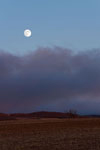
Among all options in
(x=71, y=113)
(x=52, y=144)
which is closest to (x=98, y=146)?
(x=52, y=144)

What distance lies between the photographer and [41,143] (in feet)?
85.3

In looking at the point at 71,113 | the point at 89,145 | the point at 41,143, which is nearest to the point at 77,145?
the point at 89,145

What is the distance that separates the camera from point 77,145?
24.4m

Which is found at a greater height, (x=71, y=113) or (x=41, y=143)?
(x=71, y=113)

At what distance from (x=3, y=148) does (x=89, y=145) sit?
20.2 ft

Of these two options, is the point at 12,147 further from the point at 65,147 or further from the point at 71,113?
the point at 71,113

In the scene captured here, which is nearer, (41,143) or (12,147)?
(12,147)

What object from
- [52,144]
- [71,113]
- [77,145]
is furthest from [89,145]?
[71,113]

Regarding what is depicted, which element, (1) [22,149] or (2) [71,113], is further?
(2) [71,113]

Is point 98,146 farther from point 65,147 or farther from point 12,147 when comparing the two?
point 12,147

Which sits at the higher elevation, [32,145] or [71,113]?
[71,113]

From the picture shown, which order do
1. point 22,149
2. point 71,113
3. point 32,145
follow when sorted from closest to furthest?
point 22,149, point 32,145, point 71,113

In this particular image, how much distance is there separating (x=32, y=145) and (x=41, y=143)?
3.54 ft

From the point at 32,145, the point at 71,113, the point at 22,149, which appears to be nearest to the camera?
the point at 22,149
